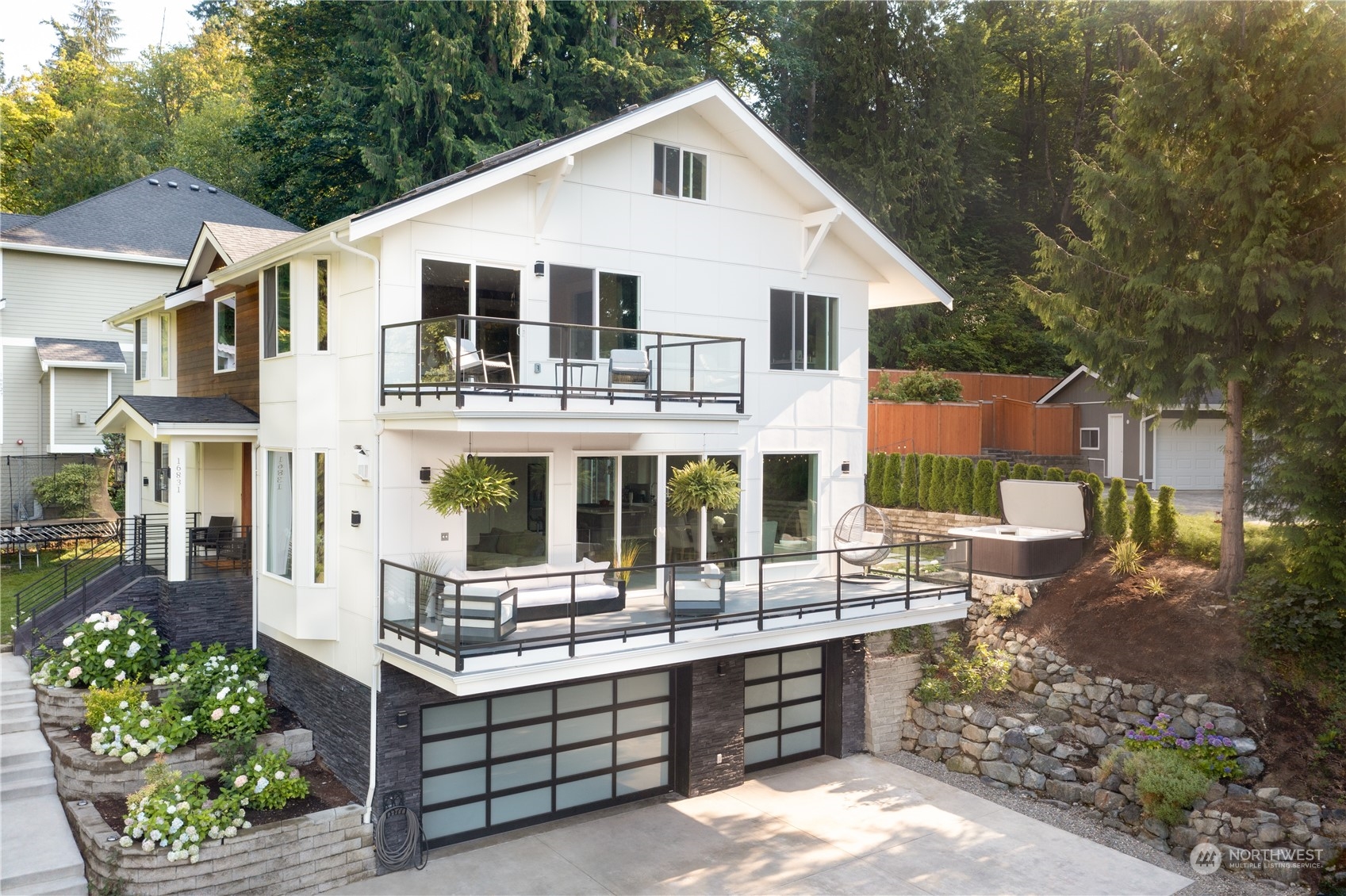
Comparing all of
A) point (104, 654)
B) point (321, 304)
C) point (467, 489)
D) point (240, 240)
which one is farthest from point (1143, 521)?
point (104, 654)

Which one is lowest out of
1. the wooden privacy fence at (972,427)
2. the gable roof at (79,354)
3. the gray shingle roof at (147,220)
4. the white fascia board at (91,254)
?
the wooden privacy fence at (972,427)

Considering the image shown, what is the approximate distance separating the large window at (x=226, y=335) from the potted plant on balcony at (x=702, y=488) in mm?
8104

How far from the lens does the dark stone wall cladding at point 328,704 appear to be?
12234 mm

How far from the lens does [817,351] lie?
53.4 feet

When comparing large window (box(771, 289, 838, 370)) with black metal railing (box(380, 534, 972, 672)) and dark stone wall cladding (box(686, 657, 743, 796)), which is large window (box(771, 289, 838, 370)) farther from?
dark stone wall cladding (box(686, 657, 743, 796))

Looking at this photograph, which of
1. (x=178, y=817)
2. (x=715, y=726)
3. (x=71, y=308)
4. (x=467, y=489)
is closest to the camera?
(x=178, y=817)

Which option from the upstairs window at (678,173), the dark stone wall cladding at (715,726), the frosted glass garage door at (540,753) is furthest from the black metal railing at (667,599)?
the upstairs window at (678,173)

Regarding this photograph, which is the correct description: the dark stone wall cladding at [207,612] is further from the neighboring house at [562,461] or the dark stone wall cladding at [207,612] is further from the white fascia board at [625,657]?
the white fascia board at [625,657]

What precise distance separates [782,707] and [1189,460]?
17.7 m

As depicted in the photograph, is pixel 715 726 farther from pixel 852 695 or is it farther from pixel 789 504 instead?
pixel 789 504

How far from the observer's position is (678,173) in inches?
577

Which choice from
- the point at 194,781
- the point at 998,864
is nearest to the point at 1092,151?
the point at 998,864

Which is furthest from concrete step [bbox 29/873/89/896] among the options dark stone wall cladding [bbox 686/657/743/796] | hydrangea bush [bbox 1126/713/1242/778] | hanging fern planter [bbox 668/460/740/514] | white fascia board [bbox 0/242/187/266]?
white fascia board [bbox 0/242/187/266]

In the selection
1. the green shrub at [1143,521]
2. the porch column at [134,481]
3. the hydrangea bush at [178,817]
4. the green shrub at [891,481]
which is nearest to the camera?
the hydrangea bush at [178,817]
